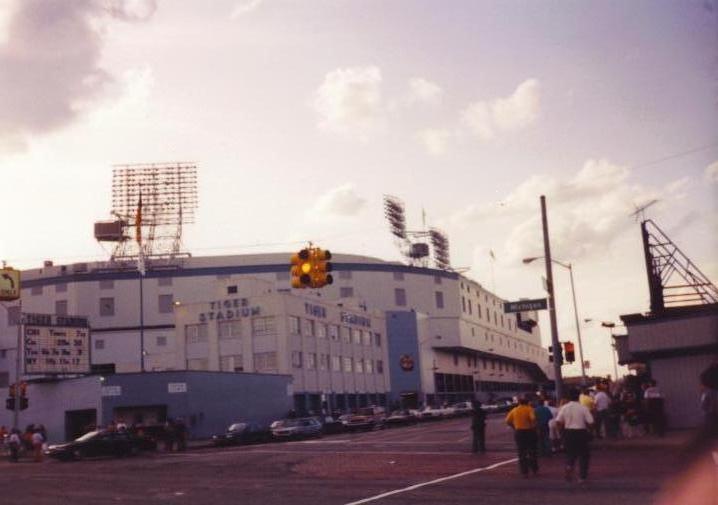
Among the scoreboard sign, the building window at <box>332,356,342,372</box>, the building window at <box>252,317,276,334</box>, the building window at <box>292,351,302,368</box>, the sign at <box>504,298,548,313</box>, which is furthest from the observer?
the building window at <box>332,356,342,372</box>

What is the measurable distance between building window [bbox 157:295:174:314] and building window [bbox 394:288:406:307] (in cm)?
2804

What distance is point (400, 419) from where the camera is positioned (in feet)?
205

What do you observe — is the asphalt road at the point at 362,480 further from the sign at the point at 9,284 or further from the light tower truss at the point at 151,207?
the light tower truss at the point at 151,207

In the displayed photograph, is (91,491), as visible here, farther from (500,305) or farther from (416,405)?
(500,305)

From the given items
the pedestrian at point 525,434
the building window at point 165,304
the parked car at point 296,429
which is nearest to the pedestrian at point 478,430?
the pedestrian at point 525,434

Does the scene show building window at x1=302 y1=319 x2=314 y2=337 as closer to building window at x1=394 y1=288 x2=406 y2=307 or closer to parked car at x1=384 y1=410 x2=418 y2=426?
parked car at x1=384 y1=410 x2=418 y2=426

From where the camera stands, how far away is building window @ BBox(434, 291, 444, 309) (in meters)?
108

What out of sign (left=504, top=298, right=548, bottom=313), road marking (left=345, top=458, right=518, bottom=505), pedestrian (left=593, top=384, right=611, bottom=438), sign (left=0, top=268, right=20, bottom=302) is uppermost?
sign (left=0, top=268, right=20, bottom=302)

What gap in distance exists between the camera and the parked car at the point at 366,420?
181 ft

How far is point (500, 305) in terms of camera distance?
140 meters

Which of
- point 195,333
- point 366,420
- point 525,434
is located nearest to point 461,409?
point 366,420

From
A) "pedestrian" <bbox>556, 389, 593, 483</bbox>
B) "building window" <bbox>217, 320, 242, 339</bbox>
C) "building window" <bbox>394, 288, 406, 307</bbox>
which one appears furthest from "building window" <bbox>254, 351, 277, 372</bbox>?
"pedestrian" <bbox>556, 389, 593, 483</bbox>

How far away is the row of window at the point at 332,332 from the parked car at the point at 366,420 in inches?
573

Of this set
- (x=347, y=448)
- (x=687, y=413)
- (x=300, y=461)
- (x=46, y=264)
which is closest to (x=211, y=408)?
(x=347, y=448)
